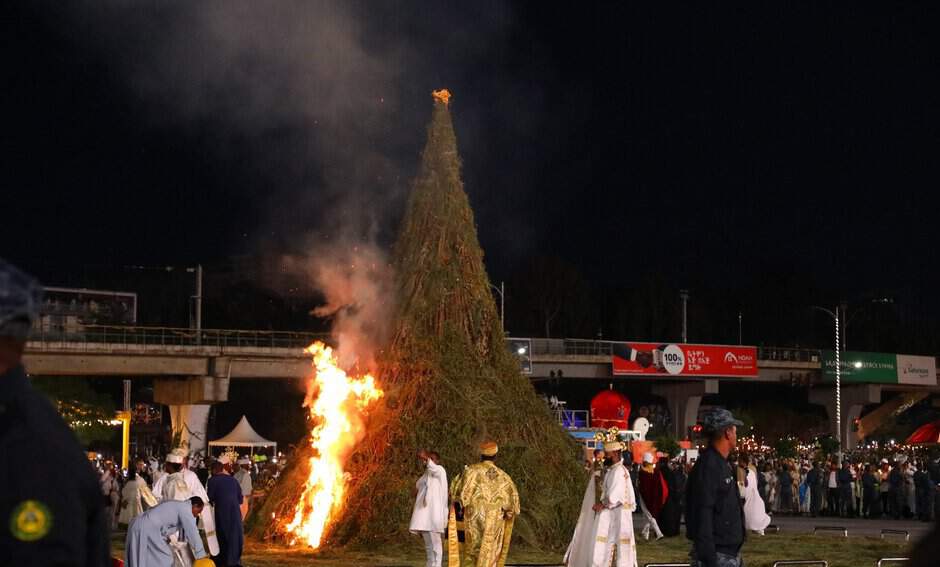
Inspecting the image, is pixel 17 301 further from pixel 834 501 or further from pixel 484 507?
pixel 834 501

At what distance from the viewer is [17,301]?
2.87 meters

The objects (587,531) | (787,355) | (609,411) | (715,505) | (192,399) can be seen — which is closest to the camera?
(715,505)

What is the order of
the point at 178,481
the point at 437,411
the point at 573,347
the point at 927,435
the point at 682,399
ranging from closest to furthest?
the point at 178,481
the point at 437,411
the point at 927,435
the point at 573,347
the point at 682,399

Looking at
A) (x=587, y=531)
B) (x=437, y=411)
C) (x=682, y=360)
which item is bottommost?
(x=587, y=531)

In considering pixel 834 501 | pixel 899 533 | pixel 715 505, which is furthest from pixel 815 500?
pixel 715 505

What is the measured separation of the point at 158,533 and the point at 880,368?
7282cm

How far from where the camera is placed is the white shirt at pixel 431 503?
17.7 metres

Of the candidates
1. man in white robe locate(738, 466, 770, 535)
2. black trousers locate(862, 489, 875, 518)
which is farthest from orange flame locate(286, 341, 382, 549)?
black trousers locate(862, 489, 875, 518)

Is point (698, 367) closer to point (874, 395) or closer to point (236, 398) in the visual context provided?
point (874, 395)

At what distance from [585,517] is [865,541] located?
10.5m

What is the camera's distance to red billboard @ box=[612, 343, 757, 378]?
7019 cm

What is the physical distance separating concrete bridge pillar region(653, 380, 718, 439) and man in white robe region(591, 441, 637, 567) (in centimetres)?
6226

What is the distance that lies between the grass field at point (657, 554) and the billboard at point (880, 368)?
5338cm

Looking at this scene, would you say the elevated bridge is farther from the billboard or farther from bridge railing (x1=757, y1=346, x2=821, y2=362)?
the billboard
